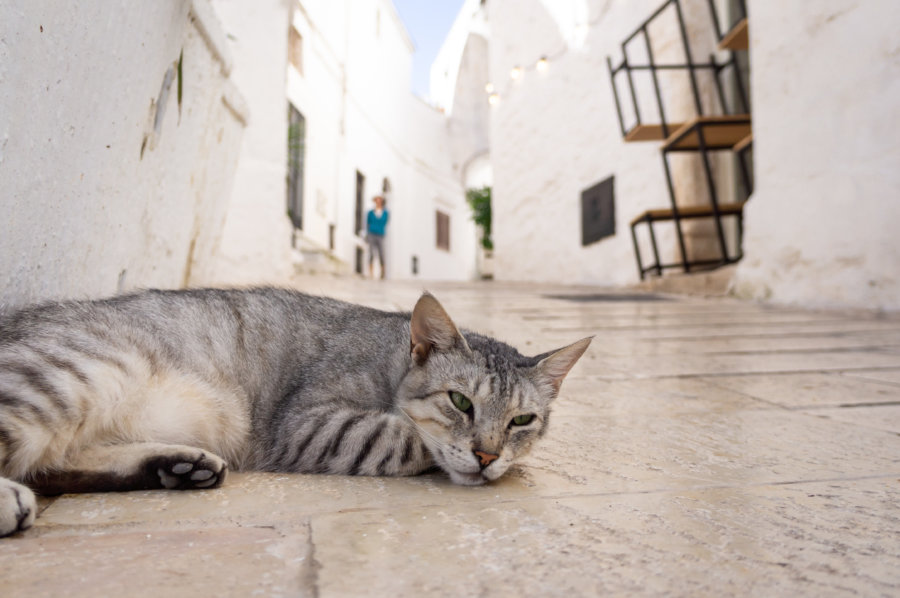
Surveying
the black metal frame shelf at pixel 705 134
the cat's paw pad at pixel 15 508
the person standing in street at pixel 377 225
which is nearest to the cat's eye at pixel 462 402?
the cat's paw pad at pixel 15 508

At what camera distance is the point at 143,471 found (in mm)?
1472

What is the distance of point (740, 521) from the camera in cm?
121

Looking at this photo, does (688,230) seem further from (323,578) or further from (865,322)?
(323,578)

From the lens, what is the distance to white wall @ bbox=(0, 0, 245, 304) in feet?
5.46

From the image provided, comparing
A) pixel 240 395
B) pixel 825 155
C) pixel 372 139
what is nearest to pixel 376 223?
pixel 372 139

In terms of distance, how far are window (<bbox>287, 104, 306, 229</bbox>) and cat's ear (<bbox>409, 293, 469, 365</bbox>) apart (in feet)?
38.6

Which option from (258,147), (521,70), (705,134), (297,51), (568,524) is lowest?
(568,524)

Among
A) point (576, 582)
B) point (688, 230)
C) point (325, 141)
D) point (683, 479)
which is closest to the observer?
point (576, 582)

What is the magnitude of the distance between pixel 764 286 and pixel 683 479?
5.16 metres

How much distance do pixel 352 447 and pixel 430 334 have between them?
400 mm

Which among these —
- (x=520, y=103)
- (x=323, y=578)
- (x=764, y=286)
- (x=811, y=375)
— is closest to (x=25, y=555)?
(x=323, y=578)

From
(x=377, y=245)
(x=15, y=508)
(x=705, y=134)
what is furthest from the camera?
(x=377, y=245)

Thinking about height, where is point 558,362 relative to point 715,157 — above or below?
below

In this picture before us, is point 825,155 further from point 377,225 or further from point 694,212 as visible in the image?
point 377,225
